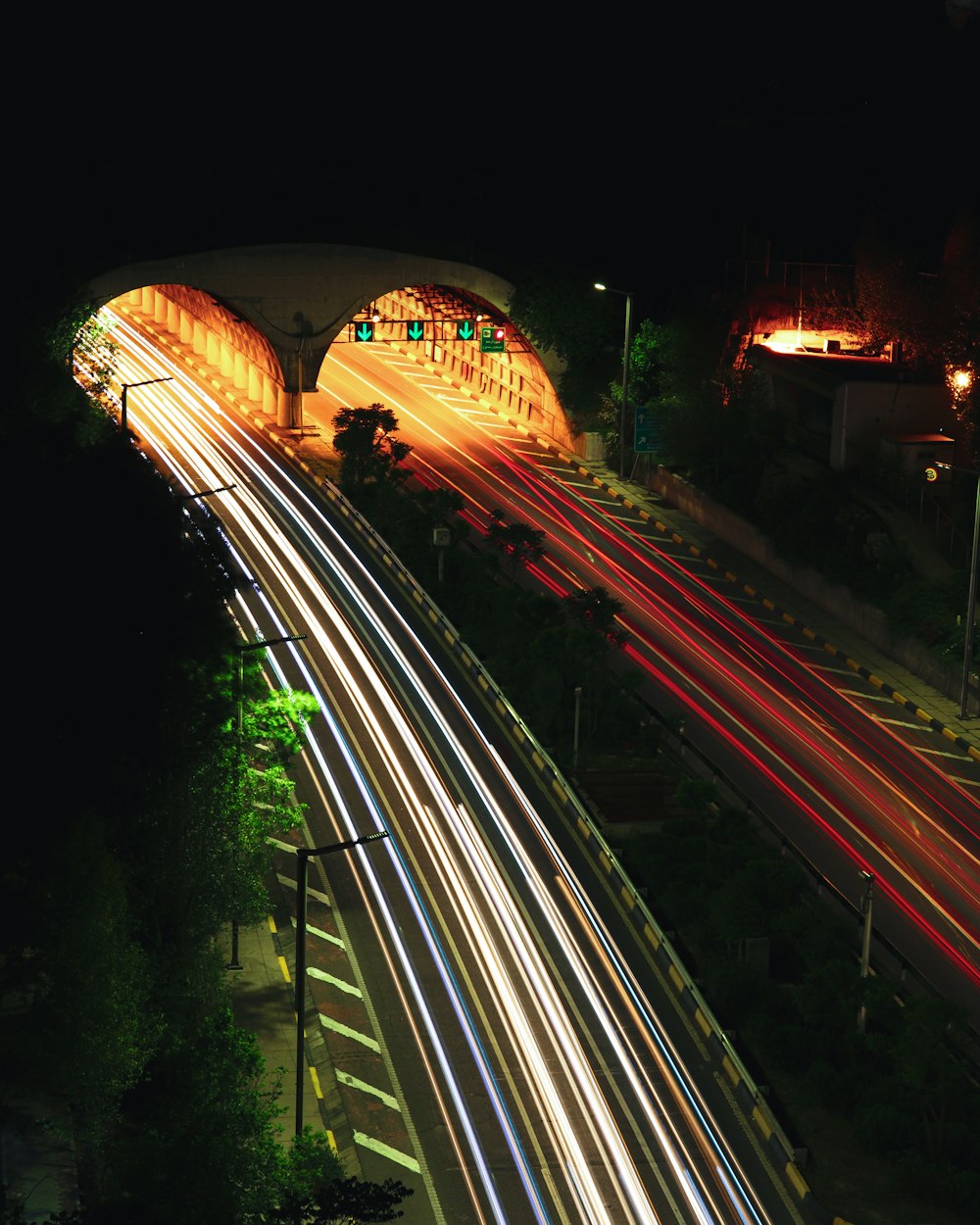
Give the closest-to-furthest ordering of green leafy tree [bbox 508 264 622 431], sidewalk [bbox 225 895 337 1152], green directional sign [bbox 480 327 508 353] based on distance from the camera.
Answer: sidewalk [bbox 225 895 337 1152] → green directional sign [bbox 480 327 508 353] → green leafy tree [bbox 508 264 622 431]

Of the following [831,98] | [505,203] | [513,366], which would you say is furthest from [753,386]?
[831,98]

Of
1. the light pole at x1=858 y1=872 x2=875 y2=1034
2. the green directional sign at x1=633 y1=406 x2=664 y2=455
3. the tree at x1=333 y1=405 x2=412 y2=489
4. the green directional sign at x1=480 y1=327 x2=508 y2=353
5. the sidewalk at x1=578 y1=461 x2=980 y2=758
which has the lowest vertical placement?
the light pole at x1=858 y1=872 x2=875 y2=1034

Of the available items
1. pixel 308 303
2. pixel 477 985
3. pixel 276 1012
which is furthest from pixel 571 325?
pixel 276 1012

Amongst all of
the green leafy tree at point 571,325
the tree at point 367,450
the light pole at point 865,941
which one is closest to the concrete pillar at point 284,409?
the tree at point 367,450

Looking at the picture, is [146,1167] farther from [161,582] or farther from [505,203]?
[505,203]

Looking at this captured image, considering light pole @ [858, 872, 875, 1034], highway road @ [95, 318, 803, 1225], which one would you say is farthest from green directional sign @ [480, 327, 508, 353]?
light pole @ [858, 872, 875, 1034]

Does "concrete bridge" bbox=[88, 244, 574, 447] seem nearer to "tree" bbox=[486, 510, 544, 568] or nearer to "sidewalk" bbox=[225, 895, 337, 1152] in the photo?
"tree" bbox=[486, 510, 544, 568]

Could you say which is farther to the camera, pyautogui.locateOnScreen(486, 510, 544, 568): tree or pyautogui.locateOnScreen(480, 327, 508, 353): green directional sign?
pyautogui.locateOnScreen(480, 327, 508, 353): green directional sign
